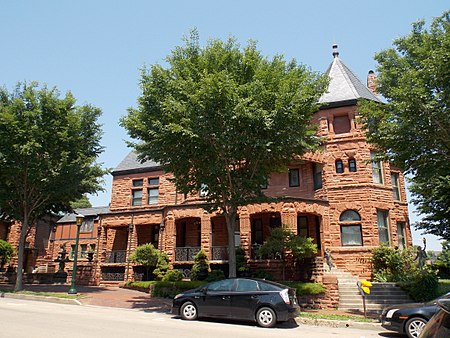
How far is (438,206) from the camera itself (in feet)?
91.0

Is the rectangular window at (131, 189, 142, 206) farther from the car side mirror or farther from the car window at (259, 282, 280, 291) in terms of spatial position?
the car side mirror

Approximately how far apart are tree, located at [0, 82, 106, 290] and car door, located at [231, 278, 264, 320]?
12.8m

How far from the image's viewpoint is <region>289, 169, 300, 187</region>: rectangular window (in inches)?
923

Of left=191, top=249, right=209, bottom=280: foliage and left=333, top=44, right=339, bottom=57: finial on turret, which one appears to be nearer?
left=191, top=249, right=209, bottom=280: foliage

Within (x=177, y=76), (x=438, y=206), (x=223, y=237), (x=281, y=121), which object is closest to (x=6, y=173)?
(x=177, y=76)

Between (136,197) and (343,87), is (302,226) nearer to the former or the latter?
(343,87)

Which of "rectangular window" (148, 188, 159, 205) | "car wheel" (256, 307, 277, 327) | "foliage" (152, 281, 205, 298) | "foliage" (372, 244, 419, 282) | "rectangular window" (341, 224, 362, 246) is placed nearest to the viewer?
"car wheel" (256, 307, 277, 327)

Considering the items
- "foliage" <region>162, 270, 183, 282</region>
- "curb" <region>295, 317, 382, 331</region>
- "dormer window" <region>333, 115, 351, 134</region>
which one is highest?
"dormer window" <region>333, 115, 351, 134</region>

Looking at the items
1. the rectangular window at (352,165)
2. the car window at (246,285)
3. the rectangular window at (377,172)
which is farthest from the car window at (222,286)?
the rectangular window at (377,172)

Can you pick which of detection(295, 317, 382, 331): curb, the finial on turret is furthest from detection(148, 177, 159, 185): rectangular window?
detection(295, 317, 382, 331): curb

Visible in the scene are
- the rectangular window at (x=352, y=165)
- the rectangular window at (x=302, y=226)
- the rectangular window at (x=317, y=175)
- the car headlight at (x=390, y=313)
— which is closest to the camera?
the car headlight at (x=390, y=313)

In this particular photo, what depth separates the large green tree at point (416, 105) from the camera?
12.1m

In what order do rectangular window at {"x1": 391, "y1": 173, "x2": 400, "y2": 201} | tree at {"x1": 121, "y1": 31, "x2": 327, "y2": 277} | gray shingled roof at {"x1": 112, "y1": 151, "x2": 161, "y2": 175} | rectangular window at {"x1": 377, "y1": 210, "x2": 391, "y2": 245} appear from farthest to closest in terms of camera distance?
gray shingled roof at {"x1": 112, "y1": 151, "x2": 161, "y2": 175}
rectangular window at {"x1": 391, "y1": 173, "x2": 400, "y2": 201}
rectangular window at {"x1": 377, "y1": 210, "x2": 391, "y2": 245}
tree at {"x1": 121, "y1": 31, "x2": 327, "y2": 277}

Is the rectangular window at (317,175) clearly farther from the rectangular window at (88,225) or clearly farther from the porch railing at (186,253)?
the rectangular window at (88,225)
